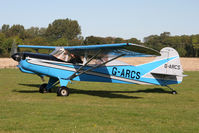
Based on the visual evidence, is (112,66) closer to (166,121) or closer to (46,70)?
(46,70)

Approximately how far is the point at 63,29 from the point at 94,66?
105552mm

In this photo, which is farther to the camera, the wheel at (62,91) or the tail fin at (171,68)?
the tail fin at (171,68)

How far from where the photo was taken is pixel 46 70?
11.8 meters

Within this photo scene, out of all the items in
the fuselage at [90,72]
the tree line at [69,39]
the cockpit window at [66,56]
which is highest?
the tree line at [69,39]

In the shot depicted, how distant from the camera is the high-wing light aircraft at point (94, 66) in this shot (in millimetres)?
11641

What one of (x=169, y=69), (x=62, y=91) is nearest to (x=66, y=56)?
(x=62, y=91)

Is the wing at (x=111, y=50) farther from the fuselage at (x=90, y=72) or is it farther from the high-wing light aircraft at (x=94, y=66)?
the fuselage at (x=90, y=72)

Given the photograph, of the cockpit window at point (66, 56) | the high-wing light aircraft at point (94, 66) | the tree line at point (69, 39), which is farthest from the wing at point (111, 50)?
the tree line at point (69, 39)

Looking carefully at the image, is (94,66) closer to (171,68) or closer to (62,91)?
(62,91)

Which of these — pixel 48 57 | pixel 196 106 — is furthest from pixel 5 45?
pixel 196 106

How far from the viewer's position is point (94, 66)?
480 inches

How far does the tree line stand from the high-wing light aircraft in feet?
169

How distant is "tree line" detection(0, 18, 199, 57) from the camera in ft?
226

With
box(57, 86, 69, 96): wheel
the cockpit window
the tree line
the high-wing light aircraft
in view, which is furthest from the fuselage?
the tree line
